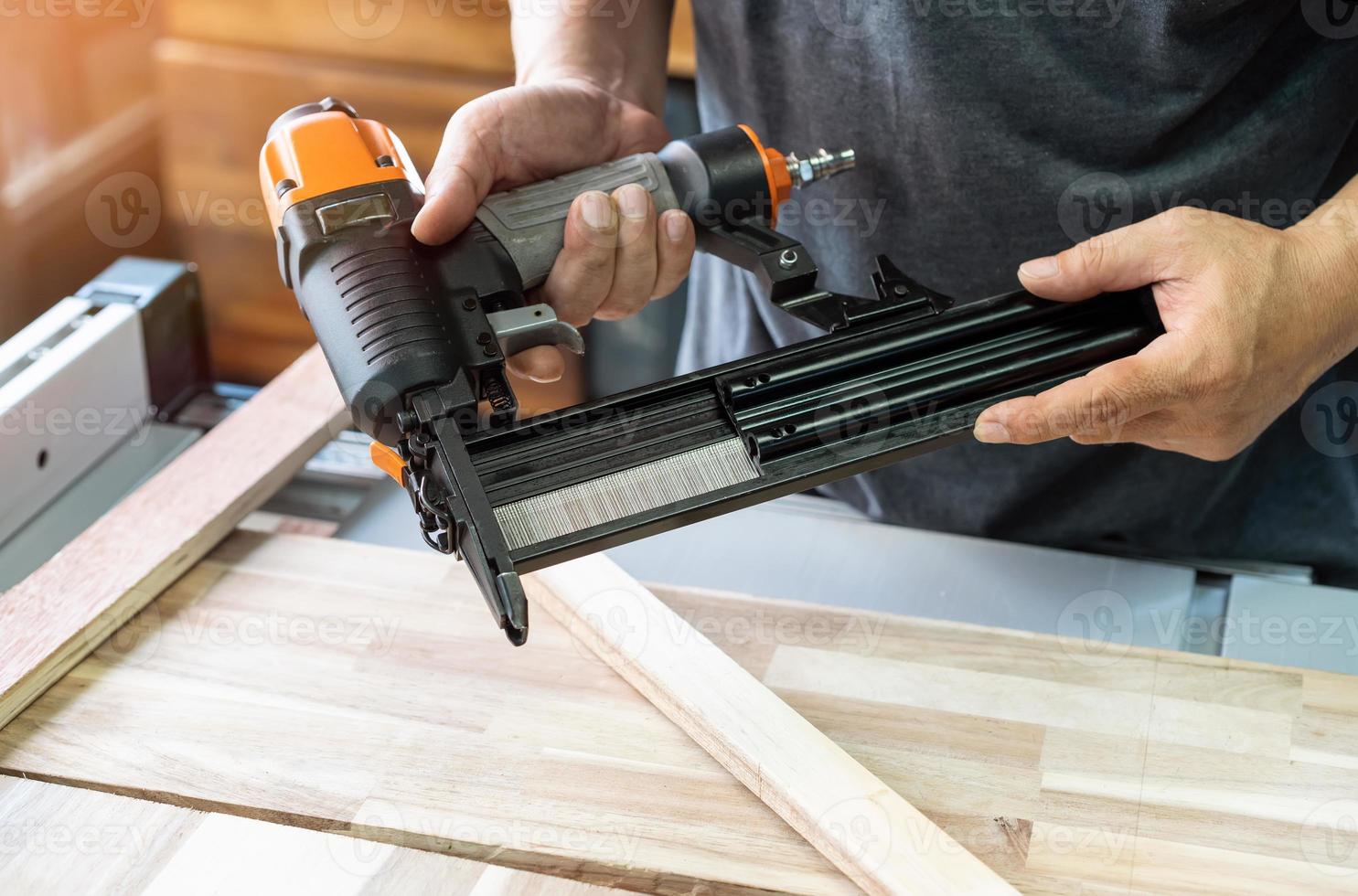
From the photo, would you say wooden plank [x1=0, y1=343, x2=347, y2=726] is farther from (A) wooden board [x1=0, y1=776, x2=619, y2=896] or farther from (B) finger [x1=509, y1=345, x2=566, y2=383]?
(B) finger [x1=509, y1=345, x2=566, y2=383]

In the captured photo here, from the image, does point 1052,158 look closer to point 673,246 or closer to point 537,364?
point 673,246

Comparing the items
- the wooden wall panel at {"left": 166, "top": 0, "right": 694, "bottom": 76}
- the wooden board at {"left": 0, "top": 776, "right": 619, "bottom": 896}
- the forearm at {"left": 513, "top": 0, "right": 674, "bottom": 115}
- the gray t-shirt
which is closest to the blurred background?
the wooden wall panel at {"left": 166, "top": 0, "right": 694, "bottom": 76}

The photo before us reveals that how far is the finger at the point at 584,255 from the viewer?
921mm

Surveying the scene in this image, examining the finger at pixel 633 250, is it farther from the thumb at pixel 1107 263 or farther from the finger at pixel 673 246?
the thumb at pixel 1107 263

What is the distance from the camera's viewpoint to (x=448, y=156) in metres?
0.94

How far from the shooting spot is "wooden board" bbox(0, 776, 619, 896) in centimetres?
74

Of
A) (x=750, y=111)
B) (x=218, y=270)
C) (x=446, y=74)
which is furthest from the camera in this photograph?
(x=218, y=270)

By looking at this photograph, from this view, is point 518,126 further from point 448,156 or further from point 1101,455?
point 1101,455

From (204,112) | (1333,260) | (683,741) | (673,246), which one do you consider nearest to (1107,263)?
(1333,260)

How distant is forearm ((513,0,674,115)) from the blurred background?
58cm

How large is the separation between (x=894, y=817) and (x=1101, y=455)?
587 millimetres

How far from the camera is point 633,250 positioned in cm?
97

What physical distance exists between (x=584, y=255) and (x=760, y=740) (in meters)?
0.39

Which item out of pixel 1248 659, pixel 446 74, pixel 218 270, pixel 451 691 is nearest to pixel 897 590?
pixel 1248 659
